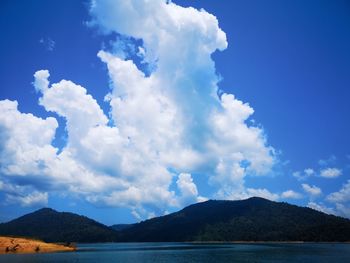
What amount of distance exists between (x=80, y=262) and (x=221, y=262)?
125ft

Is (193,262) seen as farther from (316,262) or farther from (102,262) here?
(316,262)

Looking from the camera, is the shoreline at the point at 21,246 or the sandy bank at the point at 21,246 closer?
the shoreline at the point at 21,246

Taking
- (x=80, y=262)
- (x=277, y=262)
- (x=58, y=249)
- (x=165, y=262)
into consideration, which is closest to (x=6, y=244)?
(x=58, y=249)

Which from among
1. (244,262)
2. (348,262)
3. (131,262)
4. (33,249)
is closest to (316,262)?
(348,262)

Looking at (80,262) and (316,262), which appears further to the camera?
(80,262)

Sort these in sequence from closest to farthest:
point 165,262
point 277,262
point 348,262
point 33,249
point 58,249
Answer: point 348,262, point 277,262, point 165,262, point 33,249, point 58,249

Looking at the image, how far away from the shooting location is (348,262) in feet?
308

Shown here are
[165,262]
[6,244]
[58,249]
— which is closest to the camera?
[165,262]

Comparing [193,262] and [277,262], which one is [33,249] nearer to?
[193,262]

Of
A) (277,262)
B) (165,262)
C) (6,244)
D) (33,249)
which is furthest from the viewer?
(33,249)

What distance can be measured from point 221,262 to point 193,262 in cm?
805

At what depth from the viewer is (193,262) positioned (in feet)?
348

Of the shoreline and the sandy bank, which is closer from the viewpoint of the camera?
the shoreline

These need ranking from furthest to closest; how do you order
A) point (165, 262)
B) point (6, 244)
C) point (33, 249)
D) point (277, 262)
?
point (33, 249) < point (6, 244) < point (165, 262) < point (277, 262)
